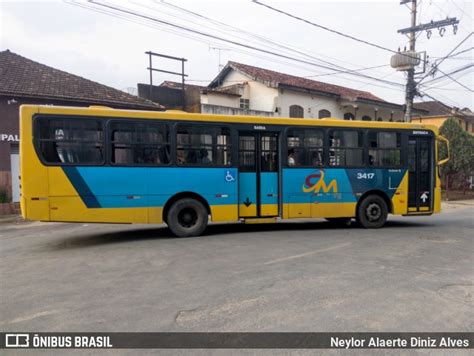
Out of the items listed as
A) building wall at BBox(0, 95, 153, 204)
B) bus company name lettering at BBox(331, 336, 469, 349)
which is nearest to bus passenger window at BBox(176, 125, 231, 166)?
bus company name lettering at BBox(331, 336, 469, 349)

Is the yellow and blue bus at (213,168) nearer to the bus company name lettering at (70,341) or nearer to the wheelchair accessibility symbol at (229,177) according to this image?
the wheelchair accessibility symbol at (229,177)

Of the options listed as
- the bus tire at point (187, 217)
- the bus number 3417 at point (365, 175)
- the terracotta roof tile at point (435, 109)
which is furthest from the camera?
the terracotta roof tile at point (435, 109)

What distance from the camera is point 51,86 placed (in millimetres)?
16828

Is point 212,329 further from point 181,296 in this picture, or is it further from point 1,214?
point 1,214

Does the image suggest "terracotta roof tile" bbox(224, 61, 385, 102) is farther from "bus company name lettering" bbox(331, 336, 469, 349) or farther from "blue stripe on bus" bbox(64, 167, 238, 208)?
"bus company name lettering" bbox(331, 336, 469, 349)

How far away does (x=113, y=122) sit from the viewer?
8.28 meters

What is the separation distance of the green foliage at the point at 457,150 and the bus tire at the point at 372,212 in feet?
56.2

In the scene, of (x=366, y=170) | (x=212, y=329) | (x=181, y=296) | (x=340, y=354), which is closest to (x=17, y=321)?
(x=181, y=296)

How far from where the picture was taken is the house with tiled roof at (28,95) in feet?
49.2

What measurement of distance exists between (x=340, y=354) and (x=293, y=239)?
17.6 feet

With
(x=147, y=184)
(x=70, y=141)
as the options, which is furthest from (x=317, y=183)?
(x=70, y=141)

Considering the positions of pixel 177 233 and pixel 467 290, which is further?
pixel 177 233

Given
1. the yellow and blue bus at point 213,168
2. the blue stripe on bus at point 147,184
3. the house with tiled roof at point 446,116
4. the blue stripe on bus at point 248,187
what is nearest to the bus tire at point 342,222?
the yellow and blue bus at point 213,168

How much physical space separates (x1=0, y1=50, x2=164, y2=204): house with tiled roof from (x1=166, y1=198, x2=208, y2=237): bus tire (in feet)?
32.2
